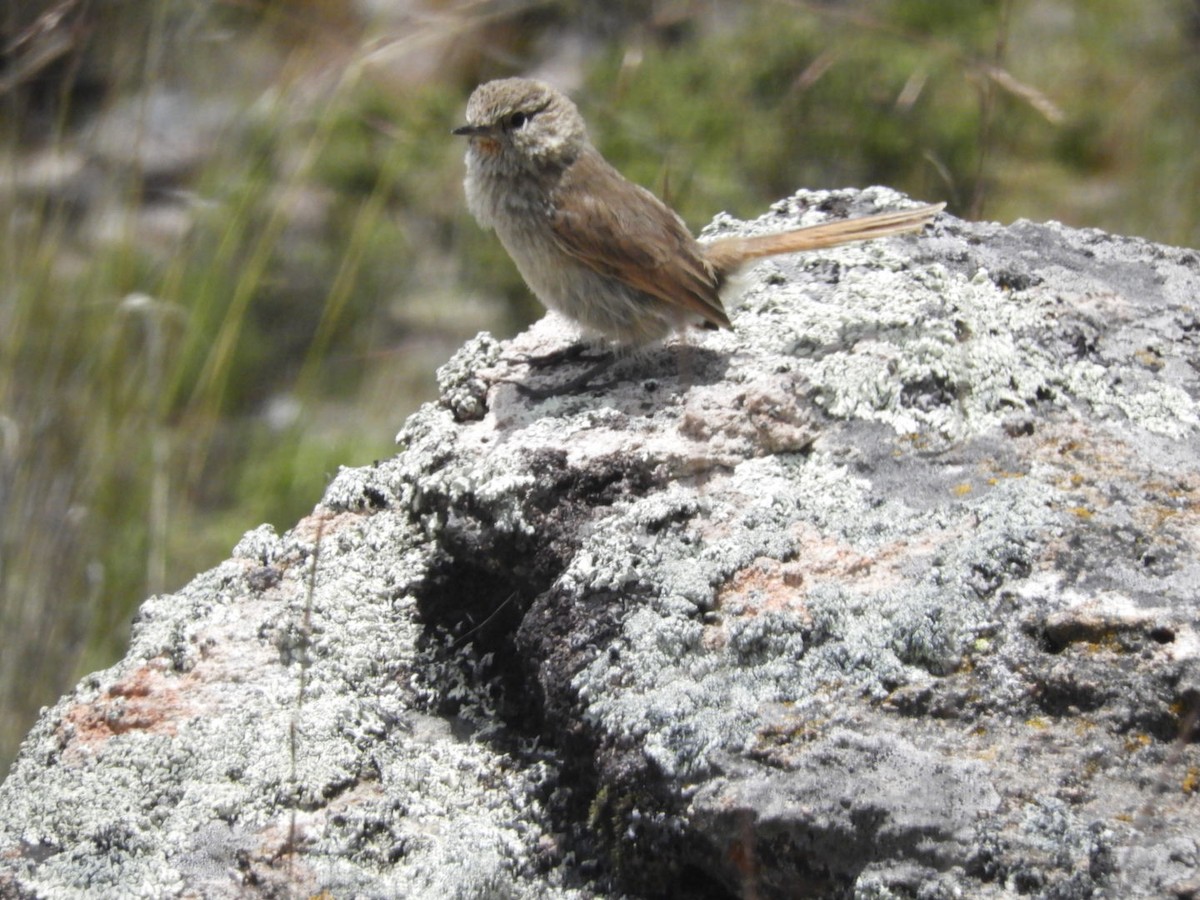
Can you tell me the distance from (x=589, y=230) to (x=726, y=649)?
5.59 ft

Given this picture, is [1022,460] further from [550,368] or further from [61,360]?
[61,360]

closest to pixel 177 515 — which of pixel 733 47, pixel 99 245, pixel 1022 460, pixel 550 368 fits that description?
pixel 99 245

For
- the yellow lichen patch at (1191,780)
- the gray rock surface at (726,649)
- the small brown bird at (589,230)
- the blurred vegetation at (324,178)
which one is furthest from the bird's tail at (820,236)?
the yellow lichen patch at (1191,780)

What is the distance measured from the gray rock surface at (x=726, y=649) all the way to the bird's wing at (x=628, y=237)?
1.50 feet

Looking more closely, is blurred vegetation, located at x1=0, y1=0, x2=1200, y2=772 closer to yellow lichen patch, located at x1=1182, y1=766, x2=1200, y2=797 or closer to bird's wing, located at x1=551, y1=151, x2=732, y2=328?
bird's wing, located at x1=551, y1=151, x2=732, y2=328

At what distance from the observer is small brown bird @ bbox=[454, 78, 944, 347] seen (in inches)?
119

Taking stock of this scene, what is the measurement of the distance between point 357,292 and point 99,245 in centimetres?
176

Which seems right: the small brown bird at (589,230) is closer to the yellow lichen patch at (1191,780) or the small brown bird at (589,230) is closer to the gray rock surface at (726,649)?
the gray rock surface at (726,649)

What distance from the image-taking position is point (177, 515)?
420 centimetres

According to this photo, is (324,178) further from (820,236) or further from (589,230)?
(820,236)

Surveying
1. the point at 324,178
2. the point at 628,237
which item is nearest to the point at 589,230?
the point at 628,237

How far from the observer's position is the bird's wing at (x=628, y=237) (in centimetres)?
311

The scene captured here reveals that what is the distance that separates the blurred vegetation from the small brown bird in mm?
311

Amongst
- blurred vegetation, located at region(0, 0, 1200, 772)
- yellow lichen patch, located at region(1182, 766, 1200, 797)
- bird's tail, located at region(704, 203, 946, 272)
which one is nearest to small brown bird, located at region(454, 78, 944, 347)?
bird's tail, located at region(704, 203, 946, 272)
